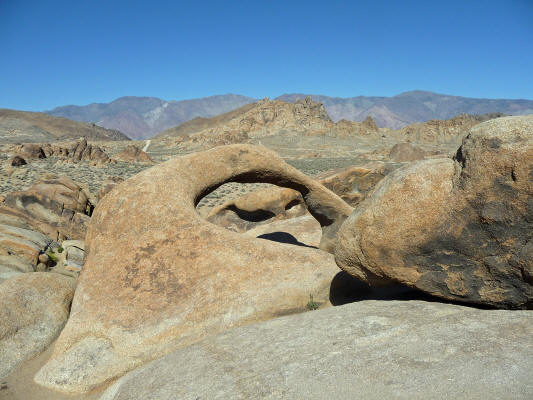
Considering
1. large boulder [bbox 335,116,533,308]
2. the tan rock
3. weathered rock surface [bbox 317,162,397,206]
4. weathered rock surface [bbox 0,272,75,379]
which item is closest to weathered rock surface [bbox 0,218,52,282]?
weathered rock surface [bbox 0,272,75,379]

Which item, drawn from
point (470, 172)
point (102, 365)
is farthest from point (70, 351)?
point (470, 172)

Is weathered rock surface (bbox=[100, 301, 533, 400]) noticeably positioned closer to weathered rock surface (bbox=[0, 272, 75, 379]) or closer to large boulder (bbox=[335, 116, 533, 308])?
large boulder (bbox=[335, 116, 533, 308])

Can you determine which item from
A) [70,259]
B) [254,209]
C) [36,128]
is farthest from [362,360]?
[36,128]

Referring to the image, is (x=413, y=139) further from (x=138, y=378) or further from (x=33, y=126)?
(x=33, y=126)

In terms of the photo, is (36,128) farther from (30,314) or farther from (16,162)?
(30,314)

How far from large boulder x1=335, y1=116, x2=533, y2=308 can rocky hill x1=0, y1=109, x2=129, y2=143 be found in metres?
97.3

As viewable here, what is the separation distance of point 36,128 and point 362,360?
120 m

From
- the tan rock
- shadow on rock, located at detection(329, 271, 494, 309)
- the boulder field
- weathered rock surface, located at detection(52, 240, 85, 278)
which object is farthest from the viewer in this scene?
the tan rock

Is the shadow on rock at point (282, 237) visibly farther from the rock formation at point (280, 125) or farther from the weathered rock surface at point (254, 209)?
the rock formation at point (280, 125)

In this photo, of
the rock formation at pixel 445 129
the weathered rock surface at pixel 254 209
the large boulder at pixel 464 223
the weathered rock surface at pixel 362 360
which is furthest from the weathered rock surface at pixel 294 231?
the rock formation at pixel 445 129

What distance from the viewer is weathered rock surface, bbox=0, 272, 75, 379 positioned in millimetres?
4539

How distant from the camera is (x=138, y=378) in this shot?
3543 millimetres

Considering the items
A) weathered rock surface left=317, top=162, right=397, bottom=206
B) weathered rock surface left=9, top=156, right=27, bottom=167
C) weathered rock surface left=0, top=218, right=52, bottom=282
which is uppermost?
weathered rock surface left=9, top=156, right=27, bottom=167

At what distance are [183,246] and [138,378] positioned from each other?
5.71 feet
